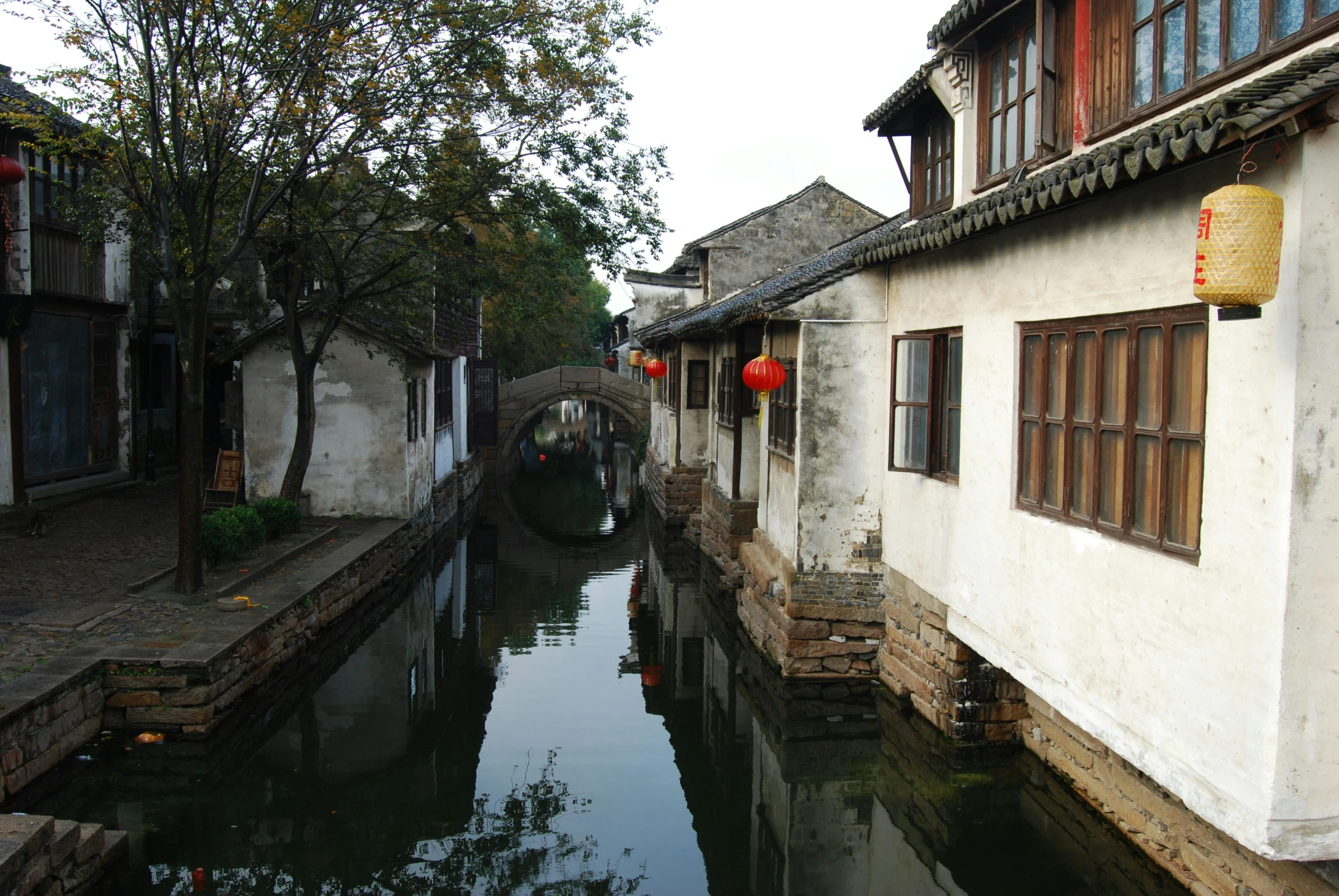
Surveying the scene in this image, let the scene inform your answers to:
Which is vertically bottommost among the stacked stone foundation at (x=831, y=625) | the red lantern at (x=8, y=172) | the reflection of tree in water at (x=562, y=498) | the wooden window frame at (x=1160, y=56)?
the reflection of tree in water at (x=562, y=498)

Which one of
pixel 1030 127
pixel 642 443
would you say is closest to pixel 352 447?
pixel 1030 127

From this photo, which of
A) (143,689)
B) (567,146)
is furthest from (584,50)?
(143,689)

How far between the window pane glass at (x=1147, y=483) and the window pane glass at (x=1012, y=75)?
359 cm

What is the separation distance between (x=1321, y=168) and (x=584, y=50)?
33.9ft

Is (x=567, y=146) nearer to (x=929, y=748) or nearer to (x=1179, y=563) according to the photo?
(x=929, y=748)

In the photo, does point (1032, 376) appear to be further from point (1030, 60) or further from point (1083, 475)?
point (1030, 60)

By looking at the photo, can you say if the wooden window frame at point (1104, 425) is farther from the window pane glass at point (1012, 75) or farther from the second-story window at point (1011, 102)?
the window pane glass at point (1012, 75)

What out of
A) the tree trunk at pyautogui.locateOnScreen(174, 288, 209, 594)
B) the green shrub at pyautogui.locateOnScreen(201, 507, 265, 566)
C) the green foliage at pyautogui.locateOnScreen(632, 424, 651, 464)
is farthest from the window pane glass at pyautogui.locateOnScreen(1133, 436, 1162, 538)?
the green foliage at pyautogui.locateOnScreen(632, 424, 651, 464)

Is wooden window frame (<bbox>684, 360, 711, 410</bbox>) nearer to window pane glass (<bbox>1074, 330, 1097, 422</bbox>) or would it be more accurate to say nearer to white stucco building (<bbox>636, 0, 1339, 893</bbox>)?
white stucco building (<bbox>636, 0, 1339, 893</bbox>)

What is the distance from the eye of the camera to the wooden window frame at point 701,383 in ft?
66.9

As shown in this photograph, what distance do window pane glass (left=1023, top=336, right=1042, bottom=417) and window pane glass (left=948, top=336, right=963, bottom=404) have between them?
1.21 meters

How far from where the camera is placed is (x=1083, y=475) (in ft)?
20.7

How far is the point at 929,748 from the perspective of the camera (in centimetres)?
Result: 844

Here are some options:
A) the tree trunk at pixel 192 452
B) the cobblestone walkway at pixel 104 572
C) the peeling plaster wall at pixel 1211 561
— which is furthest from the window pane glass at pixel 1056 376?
the tree trunk at pixel 192 452
